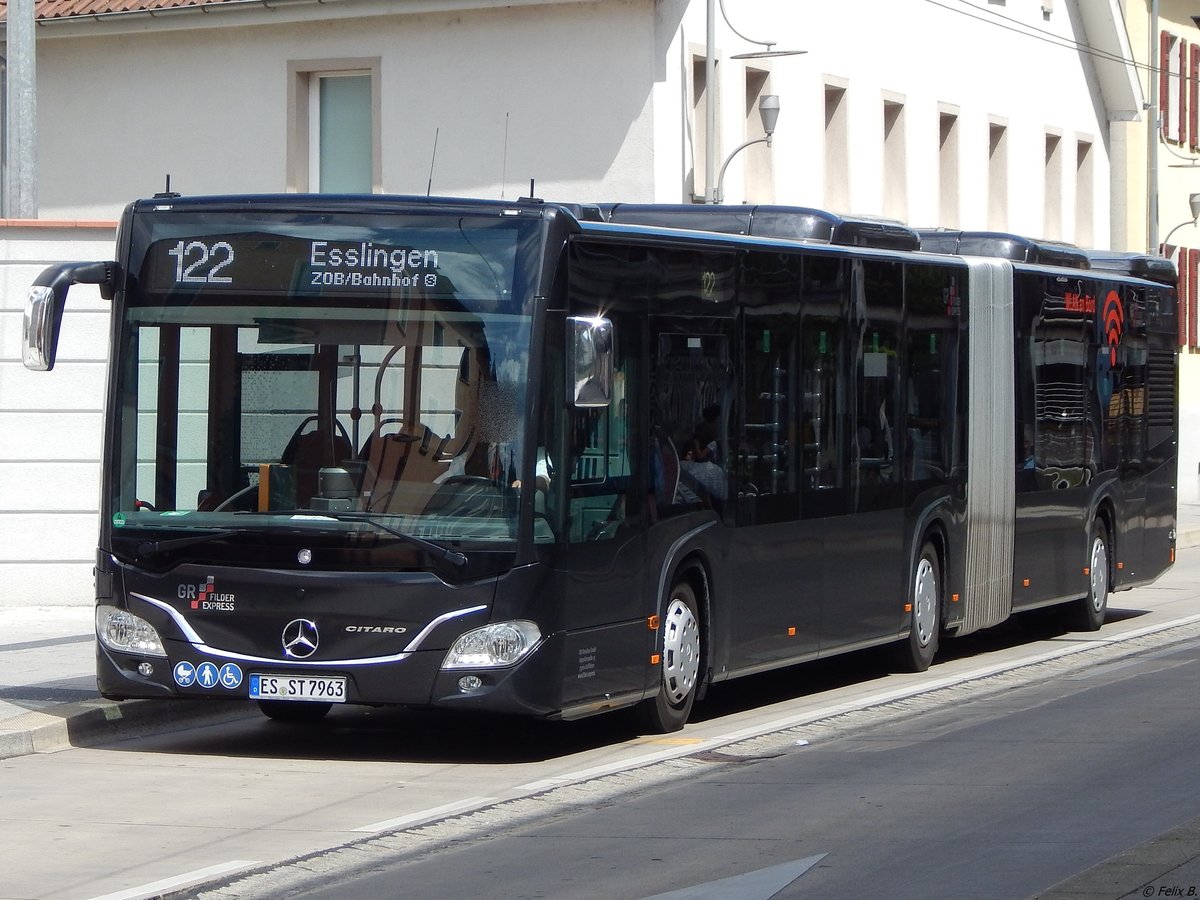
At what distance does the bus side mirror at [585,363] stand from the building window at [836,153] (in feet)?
64.5

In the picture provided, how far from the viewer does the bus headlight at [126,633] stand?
439 inches

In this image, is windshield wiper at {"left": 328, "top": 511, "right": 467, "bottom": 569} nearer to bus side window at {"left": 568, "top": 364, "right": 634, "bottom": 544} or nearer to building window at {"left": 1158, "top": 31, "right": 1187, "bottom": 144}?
bus side window at {"left": 568, "top": 364, "right": 634, "bottom": 544}

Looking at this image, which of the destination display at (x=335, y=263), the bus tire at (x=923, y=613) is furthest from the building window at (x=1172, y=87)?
the destination display at (x=335, y=263)

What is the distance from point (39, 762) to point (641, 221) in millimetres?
5309

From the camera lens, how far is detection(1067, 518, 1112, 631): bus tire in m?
18.8

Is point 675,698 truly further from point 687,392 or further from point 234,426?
point 234,426

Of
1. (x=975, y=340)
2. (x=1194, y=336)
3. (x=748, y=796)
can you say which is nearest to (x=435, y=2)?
(x=975, y=340)

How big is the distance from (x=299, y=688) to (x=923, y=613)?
5.95 meters

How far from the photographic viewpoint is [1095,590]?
62.1 ft

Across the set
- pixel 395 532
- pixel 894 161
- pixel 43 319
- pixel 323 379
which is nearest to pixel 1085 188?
pixel 894 161

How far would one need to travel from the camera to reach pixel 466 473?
35.0ft

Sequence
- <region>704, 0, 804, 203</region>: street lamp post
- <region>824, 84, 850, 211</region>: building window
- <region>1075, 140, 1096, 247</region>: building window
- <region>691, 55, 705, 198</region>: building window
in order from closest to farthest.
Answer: <region>704, 0, 804, 203</region>: street lamp post, <region>691, 55, 705, 198</region>: building window, <region>824, 84, 850, 211</region>: building window, <region>1075, 140, 1096, 247</region>: building window

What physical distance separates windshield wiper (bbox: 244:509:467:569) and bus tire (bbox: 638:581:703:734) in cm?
158

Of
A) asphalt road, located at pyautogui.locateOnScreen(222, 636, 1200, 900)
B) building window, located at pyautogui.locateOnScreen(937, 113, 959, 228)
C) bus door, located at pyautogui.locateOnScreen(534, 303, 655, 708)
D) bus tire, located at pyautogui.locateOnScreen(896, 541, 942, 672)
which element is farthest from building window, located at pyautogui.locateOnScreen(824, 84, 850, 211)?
bus door, located at pyautogui.locateOnScreen(534, 303, 655, 708)
